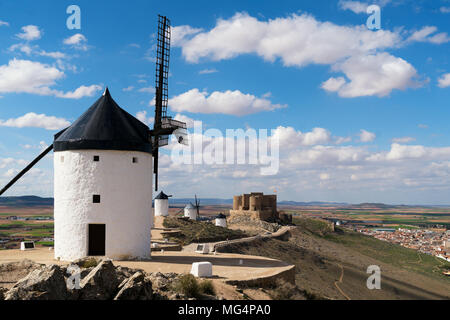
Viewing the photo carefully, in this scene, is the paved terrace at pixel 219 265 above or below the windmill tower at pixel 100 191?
below

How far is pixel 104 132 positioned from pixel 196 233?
20652mm

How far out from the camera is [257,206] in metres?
51.3

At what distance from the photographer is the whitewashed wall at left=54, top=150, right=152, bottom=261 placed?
48.4 ft

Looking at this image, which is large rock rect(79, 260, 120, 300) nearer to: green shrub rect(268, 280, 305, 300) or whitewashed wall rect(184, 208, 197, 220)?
green shrub rect(268, 280, 305, 300)

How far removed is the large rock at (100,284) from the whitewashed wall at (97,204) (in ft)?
19.5

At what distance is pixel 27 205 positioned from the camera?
165 m

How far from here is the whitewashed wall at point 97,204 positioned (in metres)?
14.8

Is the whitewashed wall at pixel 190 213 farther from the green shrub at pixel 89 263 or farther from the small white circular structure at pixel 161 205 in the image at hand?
the green shrub at pixel 89 263

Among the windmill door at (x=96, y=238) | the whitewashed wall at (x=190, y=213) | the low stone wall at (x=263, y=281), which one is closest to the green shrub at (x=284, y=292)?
the low stone wall at (x=263, y=281)

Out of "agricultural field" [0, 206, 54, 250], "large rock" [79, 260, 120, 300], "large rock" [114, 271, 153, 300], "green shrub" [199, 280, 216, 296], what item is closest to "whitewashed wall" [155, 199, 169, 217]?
"agricultural field" [0, 206, 54, 250]

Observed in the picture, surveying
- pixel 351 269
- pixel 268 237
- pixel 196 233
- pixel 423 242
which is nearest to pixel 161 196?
pixel 196 233

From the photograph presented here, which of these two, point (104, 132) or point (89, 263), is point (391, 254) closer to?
point (104, 132)
